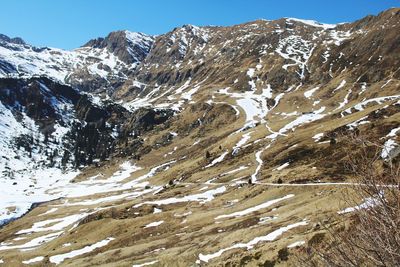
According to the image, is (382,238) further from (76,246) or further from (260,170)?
(260,170)

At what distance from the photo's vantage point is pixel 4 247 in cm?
10675

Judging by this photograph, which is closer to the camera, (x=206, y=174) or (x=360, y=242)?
(x=360, y=242)

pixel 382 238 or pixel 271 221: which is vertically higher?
pixel 382 238

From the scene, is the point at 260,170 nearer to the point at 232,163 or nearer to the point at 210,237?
the point at 232,163

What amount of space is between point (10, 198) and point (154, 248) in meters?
144

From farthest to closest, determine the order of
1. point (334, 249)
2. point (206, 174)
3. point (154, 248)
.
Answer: point (206, 174) → point (154, 248) → point (334, 249)

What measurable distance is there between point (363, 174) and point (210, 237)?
55.7 meters

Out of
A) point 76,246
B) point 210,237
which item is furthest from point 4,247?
point 210,237

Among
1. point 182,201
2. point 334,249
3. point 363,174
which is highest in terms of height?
point 363,174

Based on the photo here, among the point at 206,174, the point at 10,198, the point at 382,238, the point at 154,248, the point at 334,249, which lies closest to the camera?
the point at 382,238

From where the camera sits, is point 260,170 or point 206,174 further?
point 206,174

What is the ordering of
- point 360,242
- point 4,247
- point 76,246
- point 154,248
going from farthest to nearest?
point 4,247
point 76,246
point 154,248
point 360,242

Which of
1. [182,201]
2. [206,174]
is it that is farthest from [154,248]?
[206,174]

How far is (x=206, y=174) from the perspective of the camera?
144750mm
